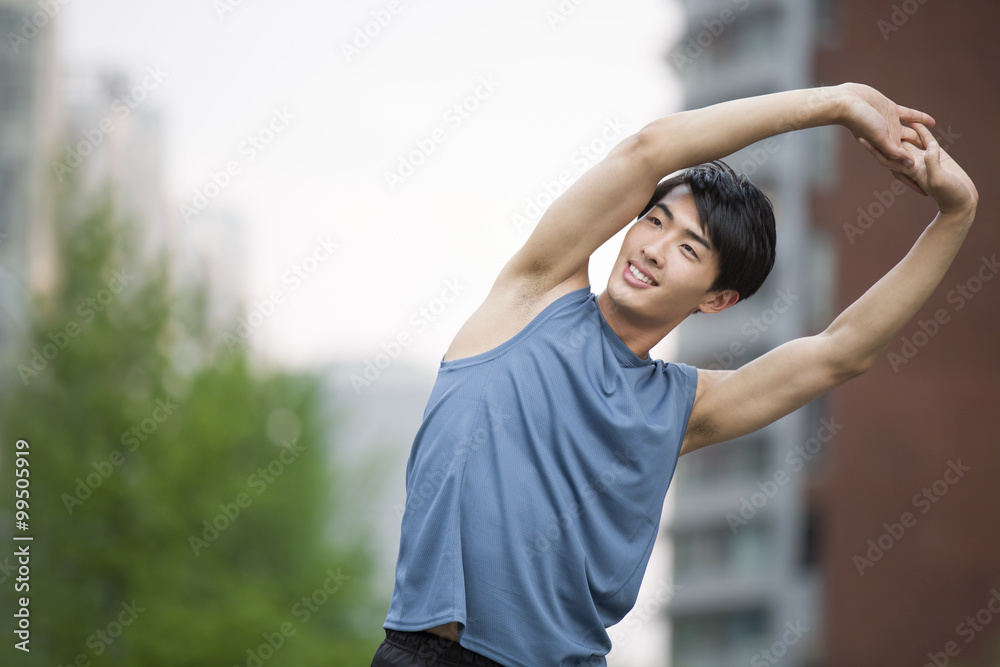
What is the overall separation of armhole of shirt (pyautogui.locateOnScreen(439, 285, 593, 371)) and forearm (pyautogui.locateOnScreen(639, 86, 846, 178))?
0.33 metres

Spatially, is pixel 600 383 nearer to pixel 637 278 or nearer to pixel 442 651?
pixel 637 278

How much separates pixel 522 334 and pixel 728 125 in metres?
0.60

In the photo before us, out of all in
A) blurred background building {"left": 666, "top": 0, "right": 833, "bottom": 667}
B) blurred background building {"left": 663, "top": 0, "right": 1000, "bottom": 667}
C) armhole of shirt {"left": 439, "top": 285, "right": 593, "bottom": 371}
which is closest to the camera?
armhole of shirt {"left": 439, "top": 285, "right": 593, "bottom": 371}

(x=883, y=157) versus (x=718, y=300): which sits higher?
(x=883, y=157)

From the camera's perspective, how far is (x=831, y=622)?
16.8m

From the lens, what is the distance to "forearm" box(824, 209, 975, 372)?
7.13 ft

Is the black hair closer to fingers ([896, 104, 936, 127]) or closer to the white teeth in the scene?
the white teeth

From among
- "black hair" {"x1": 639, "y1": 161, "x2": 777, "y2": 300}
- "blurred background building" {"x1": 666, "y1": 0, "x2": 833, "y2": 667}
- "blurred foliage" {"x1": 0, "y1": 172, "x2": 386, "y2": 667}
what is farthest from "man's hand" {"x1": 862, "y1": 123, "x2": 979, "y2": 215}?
"blurred background building" {"x1": 666, "y1": 0, "x2": 833, "y2": 667}

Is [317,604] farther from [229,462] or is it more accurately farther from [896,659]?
[896,659]

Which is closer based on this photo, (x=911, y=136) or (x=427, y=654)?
(x=427, y=654)

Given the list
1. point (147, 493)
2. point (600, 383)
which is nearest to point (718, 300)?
point (600, 383)

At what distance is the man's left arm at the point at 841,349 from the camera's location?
7.12 feet

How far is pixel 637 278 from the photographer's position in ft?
6.79

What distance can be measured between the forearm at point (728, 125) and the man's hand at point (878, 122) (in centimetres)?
3
